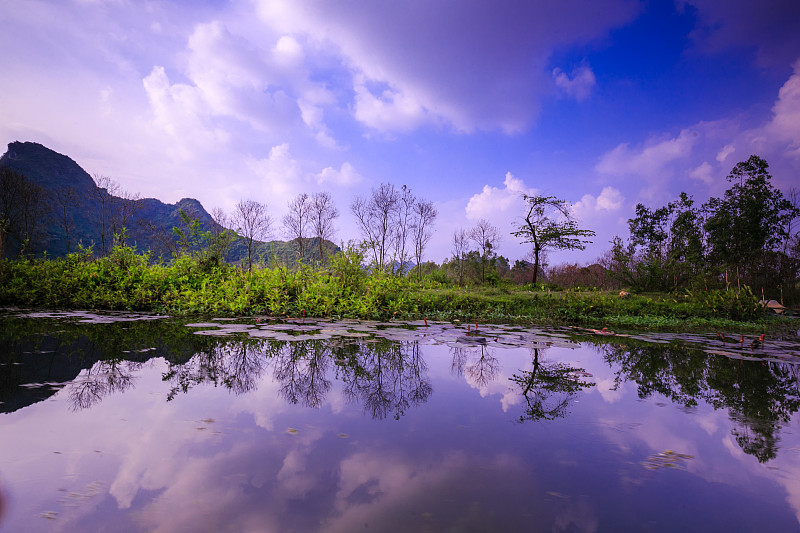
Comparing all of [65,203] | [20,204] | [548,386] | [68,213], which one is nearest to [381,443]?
[548,386]

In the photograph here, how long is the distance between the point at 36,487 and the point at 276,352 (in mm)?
3092

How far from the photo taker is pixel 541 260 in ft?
146

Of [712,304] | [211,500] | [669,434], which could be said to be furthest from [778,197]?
[211,500]

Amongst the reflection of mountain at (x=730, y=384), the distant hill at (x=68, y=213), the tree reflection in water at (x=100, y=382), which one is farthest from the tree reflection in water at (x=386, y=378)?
the distant hill at (x=68, y=213)

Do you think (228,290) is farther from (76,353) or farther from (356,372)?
(356,372)

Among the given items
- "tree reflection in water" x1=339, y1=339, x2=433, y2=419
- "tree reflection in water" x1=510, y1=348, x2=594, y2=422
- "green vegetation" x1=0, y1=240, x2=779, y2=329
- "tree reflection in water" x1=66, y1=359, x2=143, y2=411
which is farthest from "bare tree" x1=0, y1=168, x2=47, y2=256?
"tree reflection in water" x1=510, y1=348, x2=594, y2=422

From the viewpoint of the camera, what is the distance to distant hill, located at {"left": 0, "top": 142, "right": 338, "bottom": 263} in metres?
40.4

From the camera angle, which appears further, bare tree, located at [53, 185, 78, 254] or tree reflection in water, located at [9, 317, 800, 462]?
bare tree, located at [53, 185, 78, 254]

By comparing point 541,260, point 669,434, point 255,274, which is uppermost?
point 541,260

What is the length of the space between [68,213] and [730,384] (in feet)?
295

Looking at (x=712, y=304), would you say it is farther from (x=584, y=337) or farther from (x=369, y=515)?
(x=369, y=515)

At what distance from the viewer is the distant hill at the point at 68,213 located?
132ft

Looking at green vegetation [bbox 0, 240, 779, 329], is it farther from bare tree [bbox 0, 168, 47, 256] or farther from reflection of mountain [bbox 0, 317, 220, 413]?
bare tree [bbox 0, 168, 47, 256]

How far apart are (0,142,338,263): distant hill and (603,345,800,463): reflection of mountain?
21367mm
